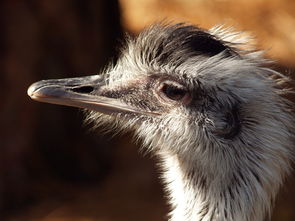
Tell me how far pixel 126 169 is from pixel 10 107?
146 centimetres

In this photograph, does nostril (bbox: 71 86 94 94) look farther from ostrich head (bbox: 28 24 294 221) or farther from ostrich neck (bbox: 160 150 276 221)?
ostrich neck (bbox: 160 150 276 221)

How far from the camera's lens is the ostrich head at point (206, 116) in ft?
9.68

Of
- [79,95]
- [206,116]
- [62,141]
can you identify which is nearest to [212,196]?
[206,116]

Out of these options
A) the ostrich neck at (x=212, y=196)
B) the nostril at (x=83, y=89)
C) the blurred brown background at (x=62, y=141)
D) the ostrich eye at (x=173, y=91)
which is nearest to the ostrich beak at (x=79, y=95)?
the nostril at (x=83, y=89)

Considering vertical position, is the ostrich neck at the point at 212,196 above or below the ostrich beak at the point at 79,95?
below

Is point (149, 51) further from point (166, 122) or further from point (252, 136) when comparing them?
point (252, 136)

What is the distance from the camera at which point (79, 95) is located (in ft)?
9.93

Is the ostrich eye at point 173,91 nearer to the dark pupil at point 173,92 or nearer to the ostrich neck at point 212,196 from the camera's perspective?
the dark pupil at point 173,92

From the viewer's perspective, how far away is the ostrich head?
295cm

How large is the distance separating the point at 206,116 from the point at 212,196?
13.6 inches

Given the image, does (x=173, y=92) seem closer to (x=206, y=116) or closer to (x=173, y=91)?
(x=173, y=91)

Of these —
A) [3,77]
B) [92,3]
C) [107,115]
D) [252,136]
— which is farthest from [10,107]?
[252,136]

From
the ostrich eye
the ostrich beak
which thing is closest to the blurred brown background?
the ostrich beak

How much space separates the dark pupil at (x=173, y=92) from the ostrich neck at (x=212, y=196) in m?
0.27
